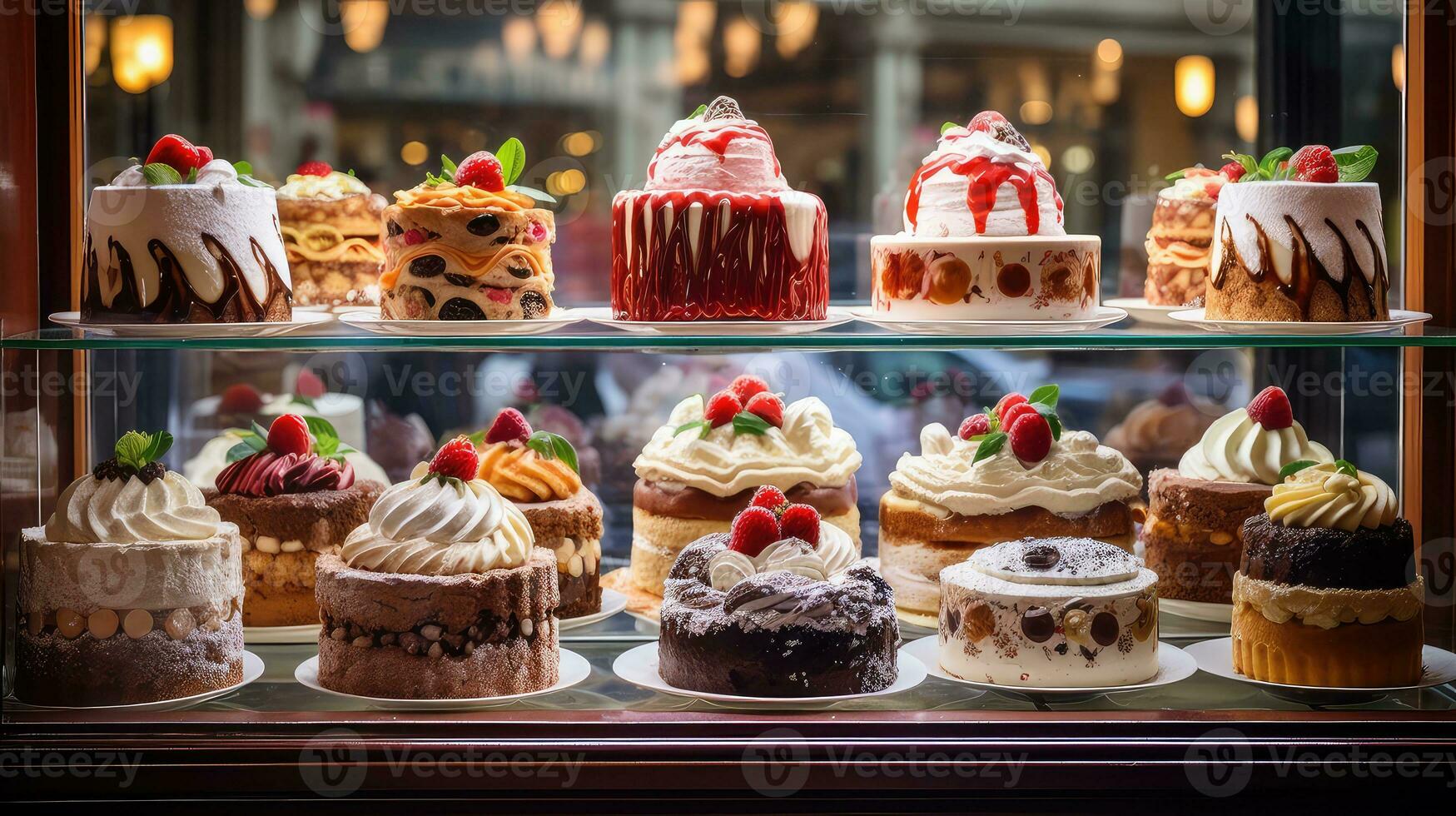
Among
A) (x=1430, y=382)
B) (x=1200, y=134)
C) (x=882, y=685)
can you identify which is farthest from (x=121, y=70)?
(x=1430, y=382)

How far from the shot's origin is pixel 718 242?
90.3 inches

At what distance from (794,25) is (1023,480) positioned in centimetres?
93

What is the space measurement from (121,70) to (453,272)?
2.58ft

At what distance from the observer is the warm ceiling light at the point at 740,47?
8.78 feet

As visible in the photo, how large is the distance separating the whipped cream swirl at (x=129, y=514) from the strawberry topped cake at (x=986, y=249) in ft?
3.74

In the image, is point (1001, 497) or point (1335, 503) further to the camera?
point (1001, 497)

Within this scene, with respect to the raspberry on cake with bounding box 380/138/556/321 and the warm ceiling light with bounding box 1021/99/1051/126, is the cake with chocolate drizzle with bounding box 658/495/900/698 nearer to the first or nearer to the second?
the raspberry on cake with bounding box 380/138/556/321

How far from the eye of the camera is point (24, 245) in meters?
2.25

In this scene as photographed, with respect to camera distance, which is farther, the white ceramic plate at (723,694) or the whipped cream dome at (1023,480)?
the whipped cream dome at (1023,480)

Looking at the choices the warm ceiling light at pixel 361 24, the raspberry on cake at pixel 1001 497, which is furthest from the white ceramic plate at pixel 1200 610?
the warm ceiling light at pixel 361 24

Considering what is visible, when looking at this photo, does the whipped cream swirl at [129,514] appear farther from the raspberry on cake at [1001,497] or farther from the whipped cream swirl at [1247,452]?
the whipped cream swirl at [1247,452]

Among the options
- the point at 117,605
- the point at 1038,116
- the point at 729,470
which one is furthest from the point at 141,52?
the point at 1038,116

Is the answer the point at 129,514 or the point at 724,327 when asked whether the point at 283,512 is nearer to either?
the point at 129,514

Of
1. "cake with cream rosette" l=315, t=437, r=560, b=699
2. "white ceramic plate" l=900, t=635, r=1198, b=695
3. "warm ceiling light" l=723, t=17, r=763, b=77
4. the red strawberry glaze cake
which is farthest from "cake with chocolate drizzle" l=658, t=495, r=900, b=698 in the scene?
"warm ceiling light" l=723, t=17, r=763, b=77
